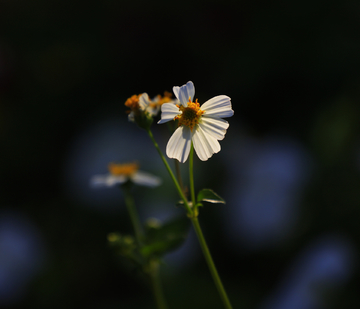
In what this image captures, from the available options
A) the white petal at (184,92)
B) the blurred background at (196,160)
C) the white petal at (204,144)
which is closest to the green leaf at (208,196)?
the white petal at (204,144)

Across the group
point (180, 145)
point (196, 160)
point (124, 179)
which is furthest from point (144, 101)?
point (196, 160)

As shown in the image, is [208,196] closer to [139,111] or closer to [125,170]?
[139,111]

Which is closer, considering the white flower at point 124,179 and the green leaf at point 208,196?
the green leaf at point 208,196

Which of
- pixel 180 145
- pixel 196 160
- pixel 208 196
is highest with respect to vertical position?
pixel 196 160

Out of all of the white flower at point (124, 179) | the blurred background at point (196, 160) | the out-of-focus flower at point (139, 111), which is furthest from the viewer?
the blurred background at point (196, 160)

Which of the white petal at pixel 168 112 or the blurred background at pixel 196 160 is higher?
the blurred background at pixel 196 160

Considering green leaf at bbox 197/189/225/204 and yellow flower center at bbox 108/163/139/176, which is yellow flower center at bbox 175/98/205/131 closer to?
green leaf at bbox 197/189/225/204

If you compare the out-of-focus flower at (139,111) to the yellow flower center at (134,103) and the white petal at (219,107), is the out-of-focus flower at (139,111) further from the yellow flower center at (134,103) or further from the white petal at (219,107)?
the white petal at (219,107)
